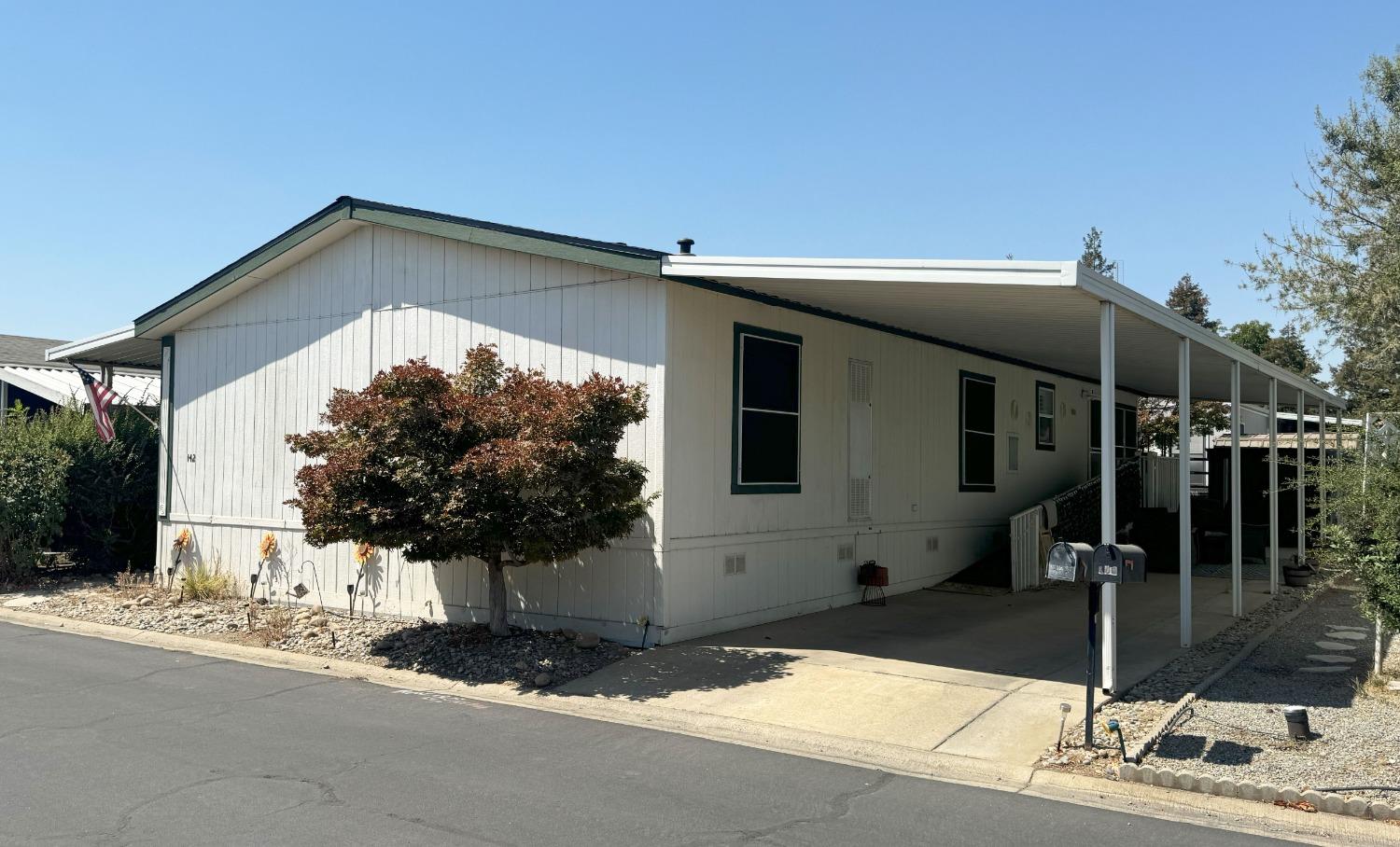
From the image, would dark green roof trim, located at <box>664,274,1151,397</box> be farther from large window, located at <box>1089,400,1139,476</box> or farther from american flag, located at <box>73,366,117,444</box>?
american flag, located at <box>73,366,117,444</box>

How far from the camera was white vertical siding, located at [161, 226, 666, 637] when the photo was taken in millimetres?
10203

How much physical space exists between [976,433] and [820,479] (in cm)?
458

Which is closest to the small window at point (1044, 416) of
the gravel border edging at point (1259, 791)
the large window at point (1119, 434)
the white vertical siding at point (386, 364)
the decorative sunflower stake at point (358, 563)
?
the large window at point (1119, 434)

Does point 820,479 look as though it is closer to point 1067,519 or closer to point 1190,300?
point 1067,519

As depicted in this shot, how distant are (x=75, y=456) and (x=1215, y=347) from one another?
1496 centimetres

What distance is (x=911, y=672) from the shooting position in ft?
29.7

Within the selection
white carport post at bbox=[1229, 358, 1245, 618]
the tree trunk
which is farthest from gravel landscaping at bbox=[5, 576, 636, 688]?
white carport post at bbox=[1229, 358, 1245, 618]

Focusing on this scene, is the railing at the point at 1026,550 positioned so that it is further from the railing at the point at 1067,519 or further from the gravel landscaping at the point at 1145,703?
the gravel landscaping at the point at 1145,703

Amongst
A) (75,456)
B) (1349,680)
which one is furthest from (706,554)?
(75,456)

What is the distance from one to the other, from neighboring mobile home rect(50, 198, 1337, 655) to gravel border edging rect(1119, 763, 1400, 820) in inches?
131

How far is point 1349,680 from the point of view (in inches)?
341

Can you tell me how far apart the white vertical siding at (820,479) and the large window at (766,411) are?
0.11m

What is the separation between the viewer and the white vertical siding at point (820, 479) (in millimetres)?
10234

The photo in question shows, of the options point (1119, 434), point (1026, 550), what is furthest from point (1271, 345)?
point (1026, 550)
